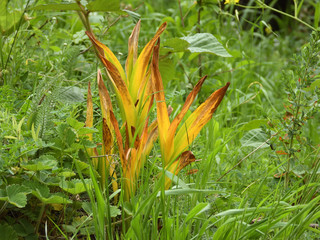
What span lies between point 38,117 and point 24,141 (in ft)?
0.56

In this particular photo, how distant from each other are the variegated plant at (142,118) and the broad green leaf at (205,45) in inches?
15.6

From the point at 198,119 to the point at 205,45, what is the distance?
566mm

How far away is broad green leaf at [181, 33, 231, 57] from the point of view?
1.97 metres

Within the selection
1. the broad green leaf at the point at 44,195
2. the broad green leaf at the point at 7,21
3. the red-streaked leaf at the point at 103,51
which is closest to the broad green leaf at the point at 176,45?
the red-streaked leaf at the point at 103,51

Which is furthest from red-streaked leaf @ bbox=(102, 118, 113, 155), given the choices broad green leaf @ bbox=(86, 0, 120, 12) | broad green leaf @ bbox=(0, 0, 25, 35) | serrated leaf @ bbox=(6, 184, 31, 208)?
broad green leaf @ bbox=(0, 0, 25, 35)

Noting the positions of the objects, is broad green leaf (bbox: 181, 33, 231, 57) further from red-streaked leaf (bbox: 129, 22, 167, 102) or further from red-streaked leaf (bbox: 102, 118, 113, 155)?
red-streaked leaf (bbox: 102, 118, 113, 155)

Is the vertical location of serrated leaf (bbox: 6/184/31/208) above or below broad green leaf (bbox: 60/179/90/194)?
above

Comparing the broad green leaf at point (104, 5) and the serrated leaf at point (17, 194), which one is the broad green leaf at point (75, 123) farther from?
the broad green leaf at point (104, 5)

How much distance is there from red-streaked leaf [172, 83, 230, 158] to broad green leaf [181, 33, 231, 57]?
438 mm

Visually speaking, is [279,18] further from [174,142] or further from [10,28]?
[174,142]

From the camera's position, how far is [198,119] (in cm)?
156

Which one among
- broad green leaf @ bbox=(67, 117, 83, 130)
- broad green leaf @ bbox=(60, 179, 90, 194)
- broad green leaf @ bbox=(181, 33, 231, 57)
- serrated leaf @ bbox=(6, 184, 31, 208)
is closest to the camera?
serrated leaf @ bbox=(6, 184, 31, 208)

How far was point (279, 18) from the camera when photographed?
5.62m

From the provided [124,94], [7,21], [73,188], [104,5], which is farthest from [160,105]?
[7,21]
